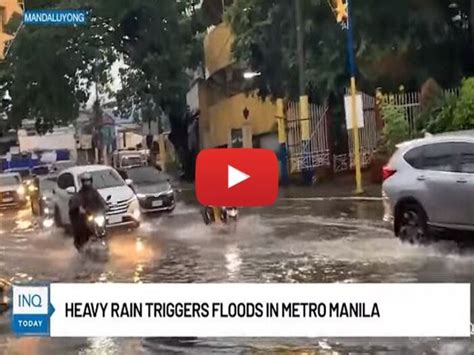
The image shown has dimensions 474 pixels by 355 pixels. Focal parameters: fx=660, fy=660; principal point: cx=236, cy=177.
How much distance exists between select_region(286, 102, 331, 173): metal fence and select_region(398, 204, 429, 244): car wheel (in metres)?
0.35

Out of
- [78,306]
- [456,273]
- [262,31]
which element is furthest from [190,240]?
[456,273]

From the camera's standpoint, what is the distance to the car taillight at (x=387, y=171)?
231 cm

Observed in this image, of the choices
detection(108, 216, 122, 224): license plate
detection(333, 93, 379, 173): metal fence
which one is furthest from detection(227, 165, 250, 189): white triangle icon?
detection(108, 216, 122, 224): license plate

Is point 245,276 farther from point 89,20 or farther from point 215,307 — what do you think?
point 89,20

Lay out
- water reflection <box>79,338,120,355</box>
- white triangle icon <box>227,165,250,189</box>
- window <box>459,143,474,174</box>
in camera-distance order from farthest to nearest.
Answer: water reflection <box>79,338,120,355</box>, white triangle icon <box>227,165,250,189</box>, window <box>459,143,474,174</box>

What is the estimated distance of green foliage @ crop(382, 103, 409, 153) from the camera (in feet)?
7.34

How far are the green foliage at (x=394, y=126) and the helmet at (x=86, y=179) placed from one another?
3.42 ft

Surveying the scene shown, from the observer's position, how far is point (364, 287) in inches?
91.1

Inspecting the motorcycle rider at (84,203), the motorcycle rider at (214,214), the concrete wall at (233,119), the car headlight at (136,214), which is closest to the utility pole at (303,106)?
the concrete wall at (233,119)

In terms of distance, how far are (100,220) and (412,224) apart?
3.68 feet

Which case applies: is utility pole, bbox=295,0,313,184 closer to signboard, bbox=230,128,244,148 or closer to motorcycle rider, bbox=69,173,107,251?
signboard, bbox=230,128,244,148

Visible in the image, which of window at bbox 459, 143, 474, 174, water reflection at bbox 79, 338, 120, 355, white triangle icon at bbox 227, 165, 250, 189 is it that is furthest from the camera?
water reflection at bbox 79, 338, 120, 355

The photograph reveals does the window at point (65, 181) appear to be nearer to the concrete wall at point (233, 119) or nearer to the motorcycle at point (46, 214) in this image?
the motorcycle at point (46, 214)

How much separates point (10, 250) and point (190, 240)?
2.25 feet
